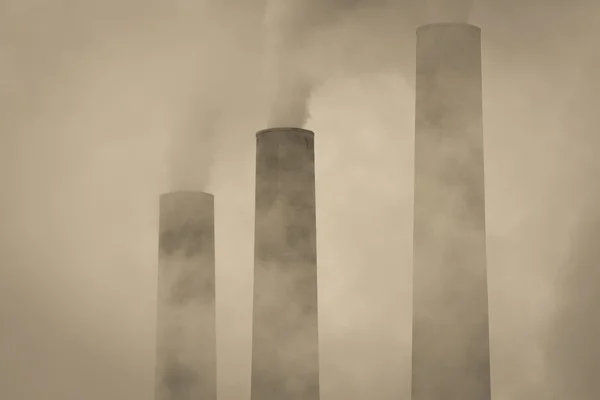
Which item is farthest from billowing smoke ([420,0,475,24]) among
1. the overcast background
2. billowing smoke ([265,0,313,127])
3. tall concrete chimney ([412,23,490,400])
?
the overcast background

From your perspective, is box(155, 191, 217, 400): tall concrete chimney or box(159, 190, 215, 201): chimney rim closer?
box(155, 191, 217, 400): tall concrete chimney

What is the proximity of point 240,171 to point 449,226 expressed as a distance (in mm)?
3609

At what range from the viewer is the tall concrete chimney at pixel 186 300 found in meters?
6.95

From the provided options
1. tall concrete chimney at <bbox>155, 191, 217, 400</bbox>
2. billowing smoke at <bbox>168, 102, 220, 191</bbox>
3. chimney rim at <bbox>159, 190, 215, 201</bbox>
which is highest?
billowing smoke at <bbox>168, 102, 220, 191</bbox>

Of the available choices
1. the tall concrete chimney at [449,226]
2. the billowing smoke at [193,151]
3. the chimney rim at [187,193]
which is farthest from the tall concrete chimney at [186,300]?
the tall concrete chimney at [449,226]

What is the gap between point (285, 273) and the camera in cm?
612

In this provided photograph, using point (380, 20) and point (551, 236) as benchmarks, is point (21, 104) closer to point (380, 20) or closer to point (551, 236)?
point (380, 20)

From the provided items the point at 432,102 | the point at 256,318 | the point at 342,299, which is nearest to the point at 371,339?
the point at 342,299

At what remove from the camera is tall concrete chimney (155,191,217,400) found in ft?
22.8

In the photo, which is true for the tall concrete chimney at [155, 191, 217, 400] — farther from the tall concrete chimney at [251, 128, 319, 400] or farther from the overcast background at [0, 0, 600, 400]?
the tall concrete chimney at [251, 128, 319, 400]

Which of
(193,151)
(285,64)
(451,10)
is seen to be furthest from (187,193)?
(451,10)

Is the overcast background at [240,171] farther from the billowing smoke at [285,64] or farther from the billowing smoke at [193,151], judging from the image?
the billowing smoke at [285,64]

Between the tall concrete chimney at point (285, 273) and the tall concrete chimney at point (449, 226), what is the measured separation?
966mm

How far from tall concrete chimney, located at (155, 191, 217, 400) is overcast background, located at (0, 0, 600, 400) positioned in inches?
26.0
